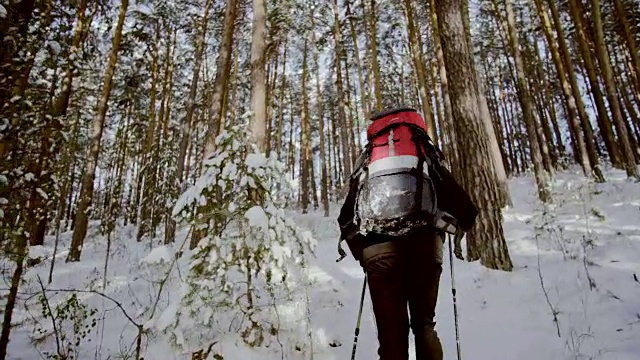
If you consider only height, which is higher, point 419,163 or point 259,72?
point 259,72

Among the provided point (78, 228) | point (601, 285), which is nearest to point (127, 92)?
point (78, 228)

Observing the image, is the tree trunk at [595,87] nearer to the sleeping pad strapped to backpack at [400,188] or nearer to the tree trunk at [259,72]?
the tree trunk at [259,72]

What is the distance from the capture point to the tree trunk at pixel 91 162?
31.3 feet

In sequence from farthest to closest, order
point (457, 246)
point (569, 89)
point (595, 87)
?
point (569, 89)
point (595, 87)
point (457, 246)

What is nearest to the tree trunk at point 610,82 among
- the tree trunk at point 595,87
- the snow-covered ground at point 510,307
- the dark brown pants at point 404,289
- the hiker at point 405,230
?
the tree trunk at point 595,87

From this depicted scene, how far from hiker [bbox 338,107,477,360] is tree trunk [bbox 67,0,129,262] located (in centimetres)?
971

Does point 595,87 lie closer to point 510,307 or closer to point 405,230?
point 510,307

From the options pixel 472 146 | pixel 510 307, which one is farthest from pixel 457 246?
pixel 472 146

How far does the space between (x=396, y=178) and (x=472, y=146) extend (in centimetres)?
325

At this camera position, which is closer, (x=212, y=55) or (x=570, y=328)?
(x=570, y=328)

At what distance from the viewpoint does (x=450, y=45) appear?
4988 mm

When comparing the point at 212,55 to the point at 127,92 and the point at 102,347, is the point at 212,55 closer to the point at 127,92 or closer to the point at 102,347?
the point at 127,92

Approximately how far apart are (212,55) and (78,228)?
42.1ft

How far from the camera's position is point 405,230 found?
1.91 metres
